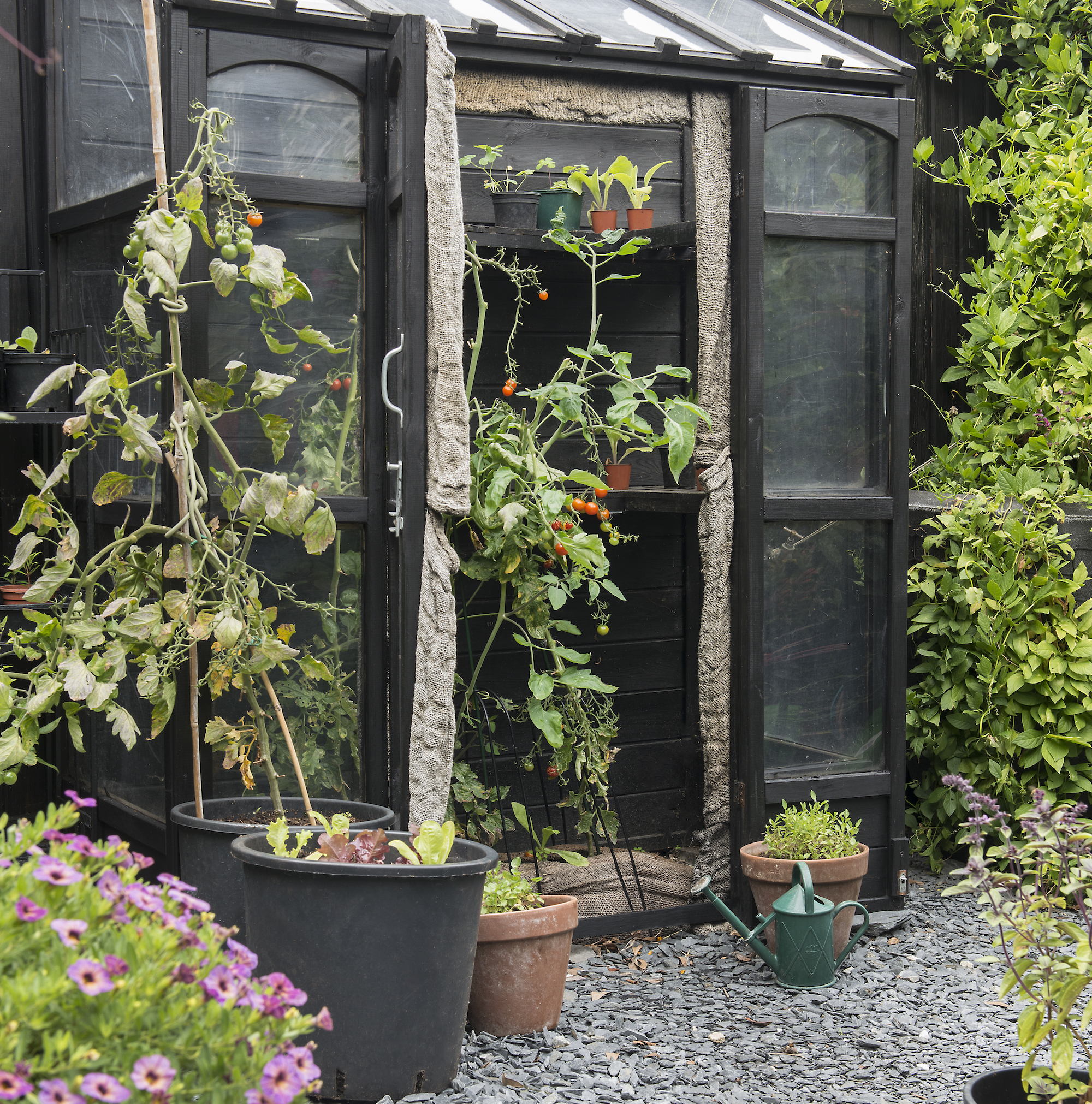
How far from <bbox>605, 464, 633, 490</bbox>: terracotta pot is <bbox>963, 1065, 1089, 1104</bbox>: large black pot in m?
2.16

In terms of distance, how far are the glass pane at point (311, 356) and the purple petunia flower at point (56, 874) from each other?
70.5 inches

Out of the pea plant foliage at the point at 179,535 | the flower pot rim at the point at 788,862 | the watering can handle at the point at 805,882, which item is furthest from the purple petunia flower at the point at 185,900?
the flower pot rim at the point at 788,862

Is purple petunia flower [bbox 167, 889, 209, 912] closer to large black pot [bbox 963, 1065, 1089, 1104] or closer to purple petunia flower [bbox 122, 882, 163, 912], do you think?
purple petunia flower [bbox 122, 882, 163, 912]

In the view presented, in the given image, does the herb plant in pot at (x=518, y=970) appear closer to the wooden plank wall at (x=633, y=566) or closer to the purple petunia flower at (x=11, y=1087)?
the wooden plank wall at (x=633, y=566)

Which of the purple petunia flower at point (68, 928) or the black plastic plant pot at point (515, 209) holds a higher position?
the black plastic plant pot at point (515, 209)

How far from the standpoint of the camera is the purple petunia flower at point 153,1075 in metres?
1.26

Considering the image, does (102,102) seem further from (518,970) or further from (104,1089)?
(104,1089)

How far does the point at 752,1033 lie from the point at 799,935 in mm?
341

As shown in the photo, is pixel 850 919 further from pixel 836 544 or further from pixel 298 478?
pixel 298 478

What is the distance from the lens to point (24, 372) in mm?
3141

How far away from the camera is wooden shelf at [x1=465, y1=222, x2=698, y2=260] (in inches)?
141

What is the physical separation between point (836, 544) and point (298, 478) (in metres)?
1.73

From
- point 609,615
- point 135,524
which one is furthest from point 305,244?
point 609,615

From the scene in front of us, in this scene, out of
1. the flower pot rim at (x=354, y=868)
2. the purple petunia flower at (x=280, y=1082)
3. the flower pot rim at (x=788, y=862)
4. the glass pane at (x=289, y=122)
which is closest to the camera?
the purple petunia flower at (x=280, y=1082)
